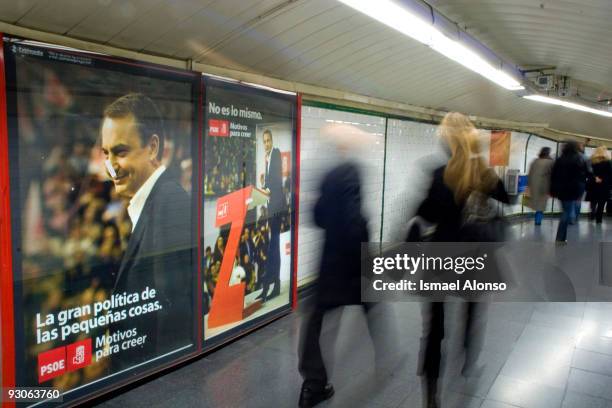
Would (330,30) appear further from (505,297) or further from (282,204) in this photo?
(505,297)

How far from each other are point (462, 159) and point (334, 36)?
6.81 feet

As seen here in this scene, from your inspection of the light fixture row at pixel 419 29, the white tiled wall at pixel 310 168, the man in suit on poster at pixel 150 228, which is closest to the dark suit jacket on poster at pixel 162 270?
the man in suit on poster at pixel 150 228

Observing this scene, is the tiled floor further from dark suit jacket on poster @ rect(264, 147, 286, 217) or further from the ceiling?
the ceiling

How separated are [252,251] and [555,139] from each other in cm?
1286

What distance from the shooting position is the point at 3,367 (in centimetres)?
293

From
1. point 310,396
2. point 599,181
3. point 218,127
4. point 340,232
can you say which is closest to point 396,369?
point 310,396

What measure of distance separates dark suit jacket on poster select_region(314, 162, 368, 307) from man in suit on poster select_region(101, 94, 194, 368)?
1294 mm

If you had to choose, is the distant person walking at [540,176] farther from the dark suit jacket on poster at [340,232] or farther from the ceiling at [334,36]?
the dark suit jacket on poster at [340,232]

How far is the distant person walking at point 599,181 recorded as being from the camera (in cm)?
1058

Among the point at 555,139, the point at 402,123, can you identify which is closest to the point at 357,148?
the point at 402,123

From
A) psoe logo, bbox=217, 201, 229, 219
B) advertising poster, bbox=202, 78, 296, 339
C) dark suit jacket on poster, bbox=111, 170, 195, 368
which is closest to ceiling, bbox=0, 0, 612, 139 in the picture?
advertising poster, bbox=202, 78, 296, 339

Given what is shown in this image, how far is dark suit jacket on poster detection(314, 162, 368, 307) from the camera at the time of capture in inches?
127

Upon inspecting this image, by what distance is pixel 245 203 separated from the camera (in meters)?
4.65

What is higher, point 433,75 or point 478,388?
point 433,75
